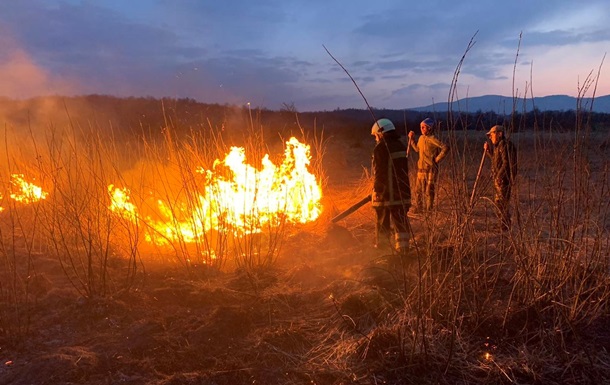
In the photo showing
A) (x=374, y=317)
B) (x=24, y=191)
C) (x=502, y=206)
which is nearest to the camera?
(x=502, y=206)

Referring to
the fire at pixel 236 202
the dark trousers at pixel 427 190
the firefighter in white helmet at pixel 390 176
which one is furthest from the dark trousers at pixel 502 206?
the fire at pixel 236 202

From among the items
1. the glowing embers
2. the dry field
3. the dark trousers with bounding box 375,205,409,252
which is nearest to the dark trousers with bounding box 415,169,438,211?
the dry field

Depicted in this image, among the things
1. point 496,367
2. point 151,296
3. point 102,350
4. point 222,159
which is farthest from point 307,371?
point 222,159

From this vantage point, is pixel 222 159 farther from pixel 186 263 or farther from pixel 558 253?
pixel 558 253

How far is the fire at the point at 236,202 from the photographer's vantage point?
16.1ft

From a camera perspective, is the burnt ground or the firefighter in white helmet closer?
the burnt ground

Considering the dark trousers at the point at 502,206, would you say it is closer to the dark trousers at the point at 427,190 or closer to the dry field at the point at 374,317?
the dry field at the point at 374,317

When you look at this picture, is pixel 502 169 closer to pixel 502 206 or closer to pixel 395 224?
pixel 502 206

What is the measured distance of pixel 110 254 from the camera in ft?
17.9

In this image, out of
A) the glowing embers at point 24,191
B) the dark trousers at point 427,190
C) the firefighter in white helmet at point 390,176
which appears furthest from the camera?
the firefighter in white helmet at point 390,176

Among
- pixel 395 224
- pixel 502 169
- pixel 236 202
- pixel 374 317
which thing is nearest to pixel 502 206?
pixel 502 169

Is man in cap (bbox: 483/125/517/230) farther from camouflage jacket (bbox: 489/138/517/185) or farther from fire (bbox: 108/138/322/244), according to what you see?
→ fire (bbox: 108/138/322/244)

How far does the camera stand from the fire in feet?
16.1

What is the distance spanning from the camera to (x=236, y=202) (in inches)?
243
